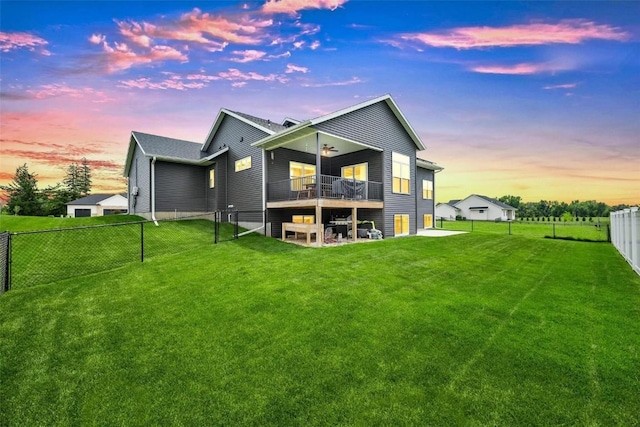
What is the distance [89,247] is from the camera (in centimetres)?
939

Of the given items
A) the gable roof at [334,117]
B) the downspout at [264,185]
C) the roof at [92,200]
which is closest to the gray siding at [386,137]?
the gable roof at [334,117]

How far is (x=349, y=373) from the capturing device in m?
2.90

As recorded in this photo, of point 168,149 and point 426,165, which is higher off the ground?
point 168,149

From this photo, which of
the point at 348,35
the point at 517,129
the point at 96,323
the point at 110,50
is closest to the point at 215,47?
the point at 110,50

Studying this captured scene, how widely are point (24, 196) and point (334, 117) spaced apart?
5217 cm

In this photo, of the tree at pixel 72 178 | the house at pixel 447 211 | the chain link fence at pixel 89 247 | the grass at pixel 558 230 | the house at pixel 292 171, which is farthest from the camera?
the tree at pixel 72 178

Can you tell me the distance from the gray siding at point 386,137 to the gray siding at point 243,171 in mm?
4156

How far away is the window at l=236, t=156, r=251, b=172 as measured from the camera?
14461mm

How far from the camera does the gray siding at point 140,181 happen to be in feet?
53.6

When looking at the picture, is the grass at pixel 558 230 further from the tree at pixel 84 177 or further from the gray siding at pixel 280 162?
the tree at pixel 84 177

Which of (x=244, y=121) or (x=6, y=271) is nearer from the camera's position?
(x=6, y=271)

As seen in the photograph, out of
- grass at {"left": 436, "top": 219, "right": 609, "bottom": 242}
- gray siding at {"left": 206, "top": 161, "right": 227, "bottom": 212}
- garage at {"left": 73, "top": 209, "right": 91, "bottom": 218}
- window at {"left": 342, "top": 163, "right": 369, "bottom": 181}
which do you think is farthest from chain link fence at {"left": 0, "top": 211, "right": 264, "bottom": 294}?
garage at {"left": 73, "top": 209, "right": 91, "bottom": 218}

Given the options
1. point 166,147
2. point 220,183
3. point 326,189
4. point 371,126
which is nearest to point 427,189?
point 371,126

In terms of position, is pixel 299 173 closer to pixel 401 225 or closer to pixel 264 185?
pixel 264 185
